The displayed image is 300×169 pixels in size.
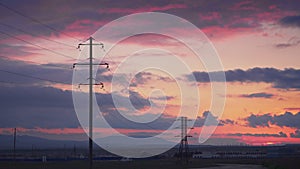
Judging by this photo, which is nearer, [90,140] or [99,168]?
[90,140]

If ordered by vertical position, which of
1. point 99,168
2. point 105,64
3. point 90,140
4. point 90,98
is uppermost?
point 105,64

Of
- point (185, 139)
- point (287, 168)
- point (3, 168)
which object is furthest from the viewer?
point (185, 139)

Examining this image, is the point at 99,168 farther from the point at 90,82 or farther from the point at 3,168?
the point at 90,82

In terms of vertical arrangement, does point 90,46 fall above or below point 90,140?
above

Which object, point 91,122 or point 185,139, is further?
point 185,139

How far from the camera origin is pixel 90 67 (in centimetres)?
6172

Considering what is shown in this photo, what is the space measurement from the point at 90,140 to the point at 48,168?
54.4 m

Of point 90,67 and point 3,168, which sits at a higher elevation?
point 90,67

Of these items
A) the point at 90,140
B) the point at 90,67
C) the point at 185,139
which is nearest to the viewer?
the point at 90,140

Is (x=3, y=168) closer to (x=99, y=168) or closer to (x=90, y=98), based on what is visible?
(x=99, y=168)

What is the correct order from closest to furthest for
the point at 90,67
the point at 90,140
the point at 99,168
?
the point at 90,140 < the point at 90,67 < the point at 99,168

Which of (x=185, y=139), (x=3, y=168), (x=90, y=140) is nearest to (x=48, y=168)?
(x=3, y=168)

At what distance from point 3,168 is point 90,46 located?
169 feet

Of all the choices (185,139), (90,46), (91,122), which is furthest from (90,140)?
(185,139)
